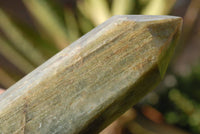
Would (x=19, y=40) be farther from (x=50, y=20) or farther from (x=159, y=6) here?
(x=159, y=6)

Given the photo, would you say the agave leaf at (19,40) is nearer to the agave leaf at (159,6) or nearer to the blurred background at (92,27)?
the blurred background at (92,27)

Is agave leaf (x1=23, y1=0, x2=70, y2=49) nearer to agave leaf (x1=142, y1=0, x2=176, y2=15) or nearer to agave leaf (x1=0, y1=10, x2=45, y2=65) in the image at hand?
agave leaf (x1=0, y1=10, x2=45, y2=65)

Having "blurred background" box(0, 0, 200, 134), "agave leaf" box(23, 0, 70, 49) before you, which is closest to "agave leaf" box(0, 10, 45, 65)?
"blurred background" box(0, 0, 200, 134)

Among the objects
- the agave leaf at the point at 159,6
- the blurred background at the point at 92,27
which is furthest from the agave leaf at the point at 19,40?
the agave leaf at the point at 159,6

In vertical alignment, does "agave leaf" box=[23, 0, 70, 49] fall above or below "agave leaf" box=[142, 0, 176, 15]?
above

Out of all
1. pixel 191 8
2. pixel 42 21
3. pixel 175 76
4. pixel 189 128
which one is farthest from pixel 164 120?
pixel 42 21

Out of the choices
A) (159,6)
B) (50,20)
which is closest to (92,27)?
(50,20)

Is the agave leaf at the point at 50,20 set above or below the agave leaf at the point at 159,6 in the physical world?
above
